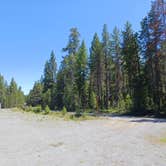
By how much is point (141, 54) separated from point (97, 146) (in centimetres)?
2418

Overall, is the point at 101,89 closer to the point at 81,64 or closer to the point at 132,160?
the point at 81,64

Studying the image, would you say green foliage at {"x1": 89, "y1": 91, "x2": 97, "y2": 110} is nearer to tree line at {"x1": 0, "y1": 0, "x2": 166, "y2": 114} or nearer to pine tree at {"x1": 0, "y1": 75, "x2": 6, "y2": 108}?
tree line at {"x1": 0, "y1": 0, "x2": 166, "y2": 114}

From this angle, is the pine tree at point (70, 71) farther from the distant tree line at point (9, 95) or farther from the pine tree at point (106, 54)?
the distant tree line at point (9, 95)

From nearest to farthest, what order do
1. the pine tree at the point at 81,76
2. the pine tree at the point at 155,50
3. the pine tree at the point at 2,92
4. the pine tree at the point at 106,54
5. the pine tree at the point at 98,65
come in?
the pine tree at the point at 155,50 → the pine tree at the point at 98,65 → the pine tree at the point at 106,54 → the pine tree at the point at 81,76 → the pine tree at the point at 2,92

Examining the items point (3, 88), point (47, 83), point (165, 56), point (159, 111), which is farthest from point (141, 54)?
point (3, 88)

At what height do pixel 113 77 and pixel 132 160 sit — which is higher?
pixel 113 77

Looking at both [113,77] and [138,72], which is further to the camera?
[113,77]

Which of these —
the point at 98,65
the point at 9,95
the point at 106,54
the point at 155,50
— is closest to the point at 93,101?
the point at 98,65

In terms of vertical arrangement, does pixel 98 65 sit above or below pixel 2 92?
above

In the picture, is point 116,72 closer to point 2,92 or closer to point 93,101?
A: point 93,101

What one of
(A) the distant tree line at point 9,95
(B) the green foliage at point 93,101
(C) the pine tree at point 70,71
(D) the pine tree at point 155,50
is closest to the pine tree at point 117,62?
(B) the green foliage at point 93,101

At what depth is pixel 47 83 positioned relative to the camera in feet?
223

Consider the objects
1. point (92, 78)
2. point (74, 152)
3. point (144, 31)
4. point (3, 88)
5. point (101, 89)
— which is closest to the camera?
point (74, 152)

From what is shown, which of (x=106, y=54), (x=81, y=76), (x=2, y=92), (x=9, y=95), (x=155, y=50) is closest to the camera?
(x=155, y=50)
